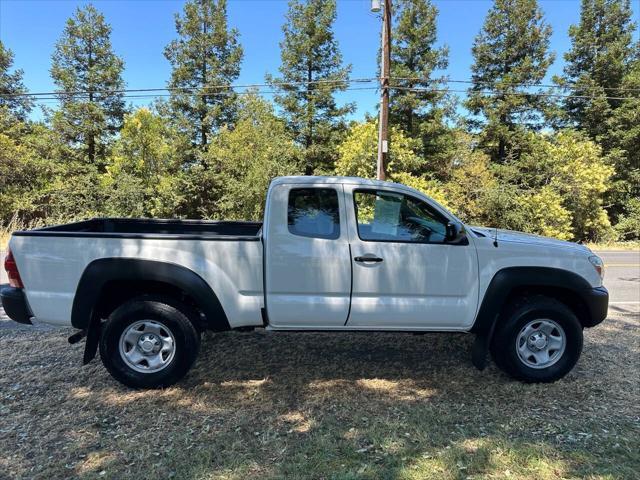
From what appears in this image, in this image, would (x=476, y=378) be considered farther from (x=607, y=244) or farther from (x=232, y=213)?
(x=607, y=244)

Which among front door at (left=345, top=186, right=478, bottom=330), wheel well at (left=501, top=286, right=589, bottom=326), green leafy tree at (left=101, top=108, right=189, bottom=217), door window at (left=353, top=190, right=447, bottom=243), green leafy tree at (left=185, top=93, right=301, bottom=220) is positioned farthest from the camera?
green leafy tree at (left=101, top=108, right=189, bottom=217)

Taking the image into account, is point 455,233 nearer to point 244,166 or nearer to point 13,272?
point 13,272

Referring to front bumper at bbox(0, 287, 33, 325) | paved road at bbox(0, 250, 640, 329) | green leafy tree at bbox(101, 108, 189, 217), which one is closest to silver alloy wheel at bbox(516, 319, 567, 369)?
paved road at bbox(0, 250, 640, 329)

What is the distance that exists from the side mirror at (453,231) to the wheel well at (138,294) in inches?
88.6

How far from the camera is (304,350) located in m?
5.06

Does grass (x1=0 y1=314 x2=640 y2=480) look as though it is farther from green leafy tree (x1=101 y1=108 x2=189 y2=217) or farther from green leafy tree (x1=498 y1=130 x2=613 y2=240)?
green leafy tree (x1=101 y1=108 x2=189 y2=217)

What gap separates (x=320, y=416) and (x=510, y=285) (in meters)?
1.95

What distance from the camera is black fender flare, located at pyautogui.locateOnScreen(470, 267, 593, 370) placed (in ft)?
13.3

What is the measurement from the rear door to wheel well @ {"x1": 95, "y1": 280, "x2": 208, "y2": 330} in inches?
27.1

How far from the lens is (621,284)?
10227mm

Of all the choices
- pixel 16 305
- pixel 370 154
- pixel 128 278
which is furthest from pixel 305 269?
pixel 370 154

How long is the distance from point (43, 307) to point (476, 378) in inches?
153

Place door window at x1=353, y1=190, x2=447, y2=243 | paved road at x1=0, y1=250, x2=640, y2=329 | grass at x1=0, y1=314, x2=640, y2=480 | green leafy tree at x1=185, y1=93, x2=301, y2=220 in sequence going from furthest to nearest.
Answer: green leafy tree at x1=185, y1=93, x2=301, y2=220 < paved road at x1=0, y1=250, x2=640, y2=329 < door window at x1=353, y1=190, x2=447, y2=243 < grass at x1=0, y1=314, x2=640, y2=480

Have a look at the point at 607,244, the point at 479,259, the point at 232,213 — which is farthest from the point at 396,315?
the point at 607,244
